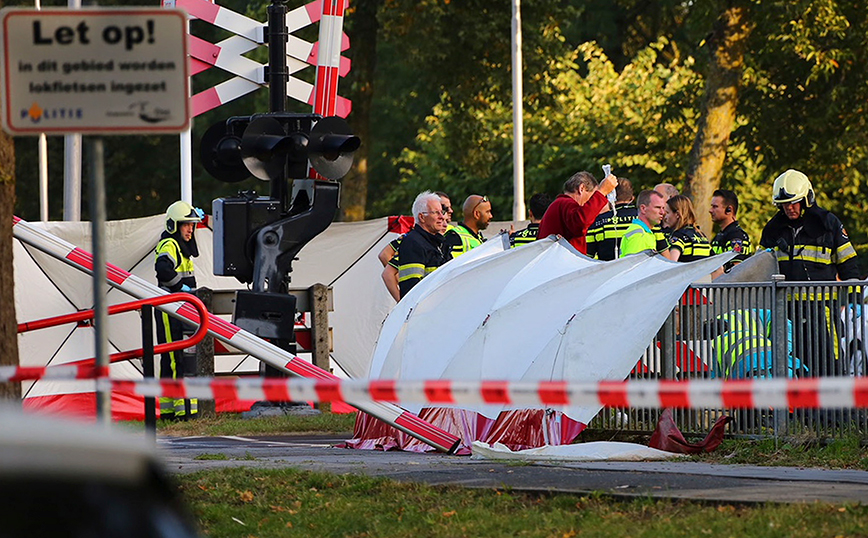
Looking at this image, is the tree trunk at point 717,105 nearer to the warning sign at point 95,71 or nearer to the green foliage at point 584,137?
the green foliage at point 584,137

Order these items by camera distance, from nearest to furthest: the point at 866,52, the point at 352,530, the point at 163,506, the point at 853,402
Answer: the point at 163,506 → the point at 853,402 → the point at 352,530 → the point at 866,52

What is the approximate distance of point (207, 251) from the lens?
61.2 feet

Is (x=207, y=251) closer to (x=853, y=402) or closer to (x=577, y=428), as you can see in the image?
(x=577, y=428)

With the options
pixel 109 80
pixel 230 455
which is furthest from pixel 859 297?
pixel 109 80

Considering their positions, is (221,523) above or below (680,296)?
below

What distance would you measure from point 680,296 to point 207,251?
27.9 ft

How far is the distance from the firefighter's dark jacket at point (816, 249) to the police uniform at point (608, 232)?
1.41 m

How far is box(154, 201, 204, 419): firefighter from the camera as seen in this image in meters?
16.5

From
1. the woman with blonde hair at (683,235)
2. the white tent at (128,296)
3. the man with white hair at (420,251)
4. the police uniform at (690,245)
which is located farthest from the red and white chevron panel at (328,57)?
the police uniform at (690,245)

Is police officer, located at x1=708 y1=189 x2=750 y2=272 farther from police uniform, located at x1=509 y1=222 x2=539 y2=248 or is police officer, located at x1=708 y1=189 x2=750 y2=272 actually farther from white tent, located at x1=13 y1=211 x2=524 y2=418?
white tent, located at x1=13 y1=211 x2=524 y2=418

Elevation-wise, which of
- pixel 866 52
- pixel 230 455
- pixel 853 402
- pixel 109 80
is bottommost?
pixel 230 455

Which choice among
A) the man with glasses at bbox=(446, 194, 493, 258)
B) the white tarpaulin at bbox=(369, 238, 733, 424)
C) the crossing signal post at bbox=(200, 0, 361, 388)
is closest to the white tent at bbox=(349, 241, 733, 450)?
the white tarpaulin at bbox=(369, 238, 733, 424)

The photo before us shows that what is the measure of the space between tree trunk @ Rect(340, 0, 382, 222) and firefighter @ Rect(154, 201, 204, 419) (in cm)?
1424

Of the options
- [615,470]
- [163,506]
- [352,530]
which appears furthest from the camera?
[615,470]
